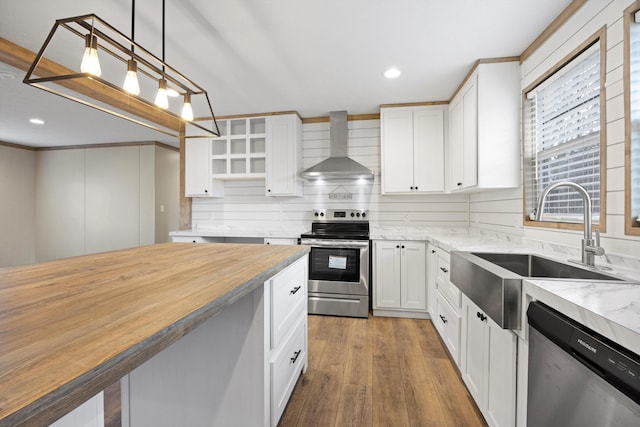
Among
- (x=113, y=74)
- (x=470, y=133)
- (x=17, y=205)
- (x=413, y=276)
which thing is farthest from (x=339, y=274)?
(x=17, y=205)

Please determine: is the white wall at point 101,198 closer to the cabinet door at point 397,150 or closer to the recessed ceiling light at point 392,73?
the cabinet door at point 397,150

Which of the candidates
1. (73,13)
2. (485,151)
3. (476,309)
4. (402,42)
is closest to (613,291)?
(476,309)

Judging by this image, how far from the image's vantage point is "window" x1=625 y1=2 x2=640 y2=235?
54.1 inches

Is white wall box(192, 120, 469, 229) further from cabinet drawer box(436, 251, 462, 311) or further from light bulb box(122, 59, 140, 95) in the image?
light bulb box(122, 59, 140, 95)

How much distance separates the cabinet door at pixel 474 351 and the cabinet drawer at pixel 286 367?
105cm

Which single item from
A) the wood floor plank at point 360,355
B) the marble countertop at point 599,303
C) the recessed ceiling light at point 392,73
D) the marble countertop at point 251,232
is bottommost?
the wood floor plank at point 360,355

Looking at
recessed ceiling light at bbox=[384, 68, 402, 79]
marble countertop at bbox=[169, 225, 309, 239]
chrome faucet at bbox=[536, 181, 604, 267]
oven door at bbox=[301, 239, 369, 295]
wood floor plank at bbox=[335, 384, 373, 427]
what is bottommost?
wood floor plank at bbox=[335, 384, 373, 427]

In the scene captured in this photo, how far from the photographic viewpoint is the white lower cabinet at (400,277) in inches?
122

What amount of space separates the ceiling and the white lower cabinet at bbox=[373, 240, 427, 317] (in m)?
1.70

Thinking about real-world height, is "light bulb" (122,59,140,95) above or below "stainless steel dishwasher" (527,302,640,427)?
above

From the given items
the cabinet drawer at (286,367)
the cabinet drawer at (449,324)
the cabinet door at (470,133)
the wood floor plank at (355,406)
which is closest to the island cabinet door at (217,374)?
Result: the cabinet drawer at (286,367)

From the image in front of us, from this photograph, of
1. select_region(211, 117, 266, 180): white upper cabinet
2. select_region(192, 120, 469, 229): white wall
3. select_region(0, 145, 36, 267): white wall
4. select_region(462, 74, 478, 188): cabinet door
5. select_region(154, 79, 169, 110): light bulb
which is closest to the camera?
select_region(154, 79, 169, 110): light bulb

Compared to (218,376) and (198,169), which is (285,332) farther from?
(198,169)

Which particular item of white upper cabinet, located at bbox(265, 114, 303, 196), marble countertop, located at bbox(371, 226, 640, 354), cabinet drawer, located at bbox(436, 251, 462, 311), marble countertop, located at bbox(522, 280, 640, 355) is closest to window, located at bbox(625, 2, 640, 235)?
marble countertop, located at bbox(371, 226, 640, 354)
